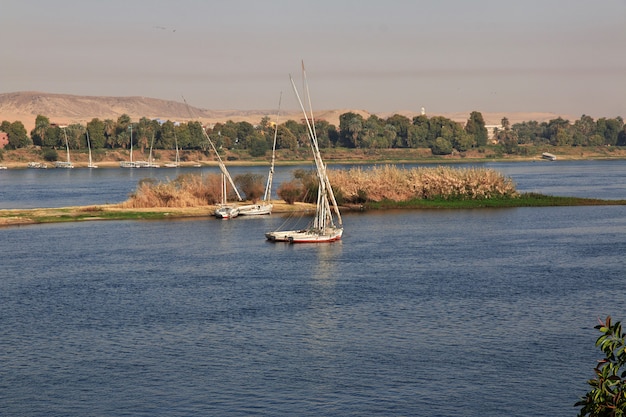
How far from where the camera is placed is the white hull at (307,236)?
80438 mm

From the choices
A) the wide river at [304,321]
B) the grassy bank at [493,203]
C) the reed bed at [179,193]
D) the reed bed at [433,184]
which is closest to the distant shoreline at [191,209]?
the grassy bank at [493,203]

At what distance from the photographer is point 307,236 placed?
80.4 meters

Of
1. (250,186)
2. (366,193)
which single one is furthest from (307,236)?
(250,186)

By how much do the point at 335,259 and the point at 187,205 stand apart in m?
41.1

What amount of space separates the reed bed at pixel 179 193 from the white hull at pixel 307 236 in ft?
96.1

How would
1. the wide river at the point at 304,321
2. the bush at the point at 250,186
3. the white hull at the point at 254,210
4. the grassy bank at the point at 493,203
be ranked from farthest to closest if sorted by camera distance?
the bush at the point at 250,186 < the grassy bank at the point at 493,203 < the white hull at the point at 254,210 < the wide river at the point at 304,321

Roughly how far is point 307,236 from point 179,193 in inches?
1316

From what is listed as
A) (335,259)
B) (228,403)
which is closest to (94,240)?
(335,259)

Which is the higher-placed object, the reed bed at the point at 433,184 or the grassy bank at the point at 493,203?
the reed bed at the point at 433,184

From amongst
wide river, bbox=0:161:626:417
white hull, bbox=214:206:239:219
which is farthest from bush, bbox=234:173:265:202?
wide river, bbox=0:161:626:417

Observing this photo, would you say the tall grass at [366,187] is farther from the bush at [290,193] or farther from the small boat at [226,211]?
the small boat at [226,211]

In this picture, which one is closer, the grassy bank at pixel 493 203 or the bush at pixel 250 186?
Answer: the grassy bank at pixel 493 203

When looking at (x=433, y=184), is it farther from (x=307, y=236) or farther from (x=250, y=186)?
(x=307, y=236)

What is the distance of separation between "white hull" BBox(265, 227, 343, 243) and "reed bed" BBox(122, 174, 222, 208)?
29282 millimetres
